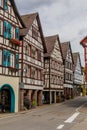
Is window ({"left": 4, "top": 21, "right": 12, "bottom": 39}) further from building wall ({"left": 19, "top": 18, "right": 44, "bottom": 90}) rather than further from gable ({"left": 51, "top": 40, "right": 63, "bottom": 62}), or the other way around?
gable ({"left": 51, "top": 40, "right": 63, "bottom": 62})

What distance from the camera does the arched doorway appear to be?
3028 cm

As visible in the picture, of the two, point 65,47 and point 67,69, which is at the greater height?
point 65,47

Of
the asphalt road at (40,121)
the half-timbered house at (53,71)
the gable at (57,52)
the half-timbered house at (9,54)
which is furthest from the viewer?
the gable at (57,52)

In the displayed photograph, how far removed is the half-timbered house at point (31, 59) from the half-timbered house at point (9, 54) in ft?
5.69

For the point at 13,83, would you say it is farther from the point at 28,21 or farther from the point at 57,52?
the point at 57,52

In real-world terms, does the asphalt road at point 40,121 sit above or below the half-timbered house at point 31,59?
below

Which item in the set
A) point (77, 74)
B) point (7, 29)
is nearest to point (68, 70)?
point (77, 74)

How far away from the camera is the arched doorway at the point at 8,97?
99.3 ft

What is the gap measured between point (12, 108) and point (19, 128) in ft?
47.7

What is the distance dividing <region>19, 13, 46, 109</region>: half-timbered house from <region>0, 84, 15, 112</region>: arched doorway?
5.34ft

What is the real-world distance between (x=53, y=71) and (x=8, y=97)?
1888 cm

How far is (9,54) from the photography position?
29.9 meters

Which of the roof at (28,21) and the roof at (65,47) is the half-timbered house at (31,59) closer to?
the roof at (28,21)

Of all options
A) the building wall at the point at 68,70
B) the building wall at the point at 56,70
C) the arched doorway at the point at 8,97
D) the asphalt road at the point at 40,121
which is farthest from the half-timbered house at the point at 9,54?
the building wall at the point at 68,70
